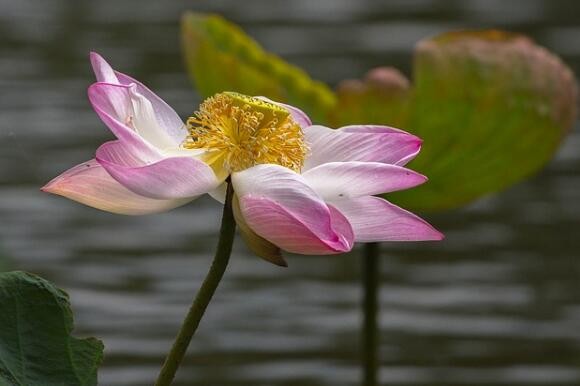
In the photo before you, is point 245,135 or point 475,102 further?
point 475,102

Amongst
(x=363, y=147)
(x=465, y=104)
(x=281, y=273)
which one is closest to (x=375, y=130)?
(x=363, y=147)

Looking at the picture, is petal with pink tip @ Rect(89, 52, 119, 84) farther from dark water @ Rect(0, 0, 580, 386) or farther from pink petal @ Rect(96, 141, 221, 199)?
dark water @ Rect(0, 0, 580, 386)

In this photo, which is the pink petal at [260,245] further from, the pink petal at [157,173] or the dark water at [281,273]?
the dark water at [281,273]

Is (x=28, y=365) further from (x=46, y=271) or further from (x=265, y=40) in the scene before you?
(x=265, y=40)

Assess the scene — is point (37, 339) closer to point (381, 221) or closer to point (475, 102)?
point (381, 221)

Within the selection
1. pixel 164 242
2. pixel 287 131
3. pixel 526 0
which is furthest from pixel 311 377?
pixel 526 0

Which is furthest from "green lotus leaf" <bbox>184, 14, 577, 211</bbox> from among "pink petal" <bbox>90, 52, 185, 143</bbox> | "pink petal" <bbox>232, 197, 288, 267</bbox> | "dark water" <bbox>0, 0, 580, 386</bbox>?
"pink petal" <bbox>232, 197, 288, 267</bbox>

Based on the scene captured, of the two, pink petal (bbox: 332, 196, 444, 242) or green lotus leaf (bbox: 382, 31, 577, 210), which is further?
green lotus leaf (bbox: 382, 31, 577, 210)
